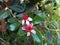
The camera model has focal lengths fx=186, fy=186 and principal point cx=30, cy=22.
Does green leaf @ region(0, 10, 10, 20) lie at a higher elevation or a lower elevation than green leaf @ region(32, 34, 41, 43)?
higher

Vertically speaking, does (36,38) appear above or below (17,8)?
below

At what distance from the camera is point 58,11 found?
122cm

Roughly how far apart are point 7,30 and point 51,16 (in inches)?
11.7

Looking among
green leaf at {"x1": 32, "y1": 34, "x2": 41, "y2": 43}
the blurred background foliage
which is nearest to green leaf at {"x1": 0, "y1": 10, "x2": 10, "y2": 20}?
the blurred background foliage

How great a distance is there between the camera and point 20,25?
2.88 feet

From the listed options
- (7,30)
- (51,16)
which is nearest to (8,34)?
(7,30)

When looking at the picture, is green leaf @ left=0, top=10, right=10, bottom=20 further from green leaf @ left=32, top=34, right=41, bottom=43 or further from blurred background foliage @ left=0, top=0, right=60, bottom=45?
green leaf @ left=32, top=34, right=41, bottom=43

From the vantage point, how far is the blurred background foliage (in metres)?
0.88

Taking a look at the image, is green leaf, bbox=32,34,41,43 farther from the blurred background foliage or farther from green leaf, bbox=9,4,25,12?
green leaf, bbox=9,4,25,12

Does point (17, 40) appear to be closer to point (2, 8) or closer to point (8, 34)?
point (8, 34)

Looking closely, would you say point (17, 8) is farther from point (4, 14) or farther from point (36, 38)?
point (36, 38)

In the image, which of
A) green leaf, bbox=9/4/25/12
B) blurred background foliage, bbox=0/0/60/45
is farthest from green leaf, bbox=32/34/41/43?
green leaf, bbox=9/4/25/12

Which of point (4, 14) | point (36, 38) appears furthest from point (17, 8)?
point (36, 38)

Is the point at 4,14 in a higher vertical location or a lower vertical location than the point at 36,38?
higher
